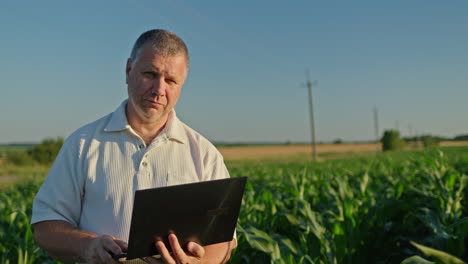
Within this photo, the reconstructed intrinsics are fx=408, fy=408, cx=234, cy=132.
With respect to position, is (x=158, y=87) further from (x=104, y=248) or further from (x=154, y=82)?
(x=104, y=248)

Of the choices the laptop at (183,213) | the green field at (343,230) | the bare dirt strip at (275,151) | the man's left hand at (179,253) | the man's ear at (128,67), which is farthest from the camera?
the bare dirt strip at (275,151)

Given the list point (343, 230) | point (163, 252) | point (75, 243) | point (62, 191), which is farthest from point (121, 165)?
point (343, 230)

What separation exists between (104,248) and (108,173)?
0.39 meters

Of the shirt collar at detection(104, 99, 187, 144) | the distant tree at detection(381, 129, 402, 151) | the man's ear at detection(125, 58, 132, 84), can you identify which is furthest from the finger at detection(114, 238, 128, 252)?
the distant tree at detection(381, 129, 402, 151)

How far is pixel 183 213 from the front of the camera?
5.18 feet

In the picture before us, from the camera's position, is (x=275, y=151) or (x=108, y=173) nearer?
(x=108, y=173)

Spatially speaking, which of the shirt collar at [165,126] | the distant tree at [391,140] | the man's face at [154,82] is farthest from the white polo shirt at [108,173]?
the distant tree at [391,140]

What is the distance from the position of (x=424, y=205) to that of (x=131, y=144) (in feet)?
12.1

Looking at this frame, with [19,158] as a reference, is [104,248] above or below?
above

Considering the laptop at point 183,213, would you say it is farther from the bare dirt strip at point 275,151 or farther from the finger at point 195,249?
the bare dirt strip at point 275,151

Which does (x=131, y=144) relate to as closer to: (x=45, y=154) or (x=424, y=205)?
(x=424, y=205)

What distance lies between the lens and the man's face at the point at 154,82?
179cm

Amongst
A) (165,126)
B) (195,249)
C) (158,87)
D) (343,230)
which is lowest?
(343,230)

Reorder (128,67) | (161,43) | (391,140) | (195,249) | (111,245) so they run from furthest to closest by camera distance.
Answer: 1. (391,140)
2. (128,67)
3. (161,43)
4. (195,249)
5. (111,245)
